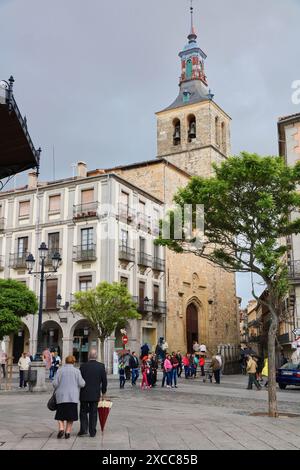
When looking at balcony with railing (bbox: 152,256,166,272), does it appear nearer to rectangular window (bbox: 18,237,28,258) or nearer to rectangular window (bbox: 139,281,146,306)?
rectangular window (bbox: 139,281,146,306)

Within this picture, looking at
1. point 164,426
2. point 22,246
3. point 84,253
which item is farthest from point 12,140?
point 22,246

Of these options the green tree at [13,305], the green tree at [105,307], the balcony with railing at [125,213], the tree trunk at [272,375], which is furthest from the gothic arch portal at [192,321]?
the tree trunk at [272,375]

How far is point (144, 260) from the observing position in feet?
114

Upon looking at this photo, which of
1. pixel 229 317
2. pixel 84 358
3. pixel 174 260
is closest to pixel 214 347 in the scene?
pixel 229 317

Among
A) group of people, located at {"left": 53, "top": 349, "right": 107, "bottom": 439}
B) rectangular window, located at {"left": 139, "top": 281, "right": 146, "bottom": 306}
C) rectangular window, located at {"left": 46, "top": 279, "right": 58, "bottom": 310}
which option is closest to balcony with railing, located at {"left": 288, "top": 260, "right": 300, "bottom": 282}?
rectangular window, located at {"left": 139, "top": 281, "right": 146, "bottom": 306}

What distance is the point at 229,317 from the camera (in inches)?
1732

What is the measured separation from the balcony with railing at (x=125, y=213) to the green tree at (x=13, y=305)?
440 inches

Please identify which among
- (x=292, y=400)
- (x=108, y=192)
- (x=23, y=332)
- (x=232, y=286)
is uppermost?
(x=108, y=192)

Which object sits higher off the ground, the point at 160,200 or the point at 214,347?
the point at 160,200

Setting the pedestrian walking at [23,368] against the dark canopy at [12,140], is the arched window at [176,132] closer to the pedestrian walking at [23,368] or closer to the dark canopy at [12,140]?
the pedestrian walking at [23,368]

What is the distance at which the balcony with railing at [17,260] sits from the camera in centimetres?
3419

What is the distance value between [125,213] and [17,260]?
7975mm

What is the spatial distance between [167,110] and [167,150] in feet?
13.6
